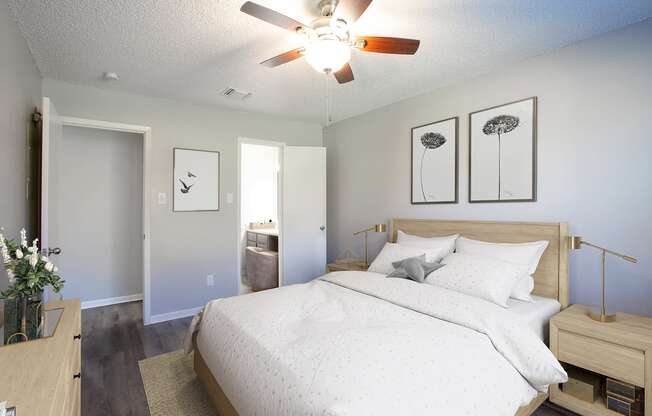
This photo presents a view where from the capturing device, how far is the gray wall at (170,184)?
323 cm

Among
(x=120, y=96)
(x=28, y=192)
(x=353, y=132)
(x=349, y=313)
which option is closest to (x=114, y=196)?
(x=120, y=96)

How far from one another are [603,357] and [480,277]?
2.42ft

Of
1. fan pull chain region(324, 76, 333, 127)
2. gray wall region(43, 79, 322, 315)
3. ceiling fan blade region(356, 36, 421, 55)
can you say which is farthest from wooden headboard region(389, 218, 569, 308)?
gray wall region(43, 79, 322, 315)

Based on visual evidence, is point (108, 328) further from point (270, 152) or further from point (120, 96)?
point (270, 152)

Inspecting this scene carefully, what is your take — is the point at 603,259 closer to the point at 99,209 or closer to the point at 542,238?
the point at 542,238

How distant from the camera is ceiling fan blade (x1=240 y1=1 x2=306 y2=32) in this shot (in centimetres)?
147

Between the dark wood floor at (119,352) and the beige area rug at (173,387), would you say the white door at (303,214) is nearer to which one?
the dark wood floor at (119,352)

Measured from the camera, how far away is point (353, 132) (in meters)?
4.26

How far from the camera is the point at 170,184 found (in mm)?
3564

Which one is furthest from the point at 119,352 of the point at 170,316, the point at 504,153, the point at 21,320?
the point at 504,153

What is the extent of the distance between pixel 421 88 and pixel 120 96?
306 centimetres

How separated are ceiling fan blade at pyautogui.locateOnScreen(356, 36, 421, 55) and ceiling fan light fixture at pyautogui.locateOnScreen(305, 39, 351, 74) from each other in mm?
96

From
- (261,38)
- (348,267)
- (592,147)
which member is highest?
(261,38)

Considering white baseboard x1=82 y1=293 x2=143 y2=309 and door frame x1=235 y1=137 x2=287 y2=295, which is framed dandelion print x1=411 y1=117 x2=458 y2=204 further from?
white baseboard x1=82 y1=293 x2=143 y2=309
